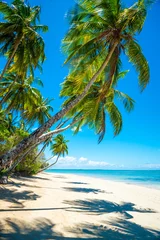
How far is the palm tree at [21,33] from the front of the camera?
879cm

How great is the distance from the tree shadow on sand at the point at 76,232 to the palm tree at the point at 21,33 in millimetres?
6575

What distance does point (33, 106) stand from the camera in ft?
51.1

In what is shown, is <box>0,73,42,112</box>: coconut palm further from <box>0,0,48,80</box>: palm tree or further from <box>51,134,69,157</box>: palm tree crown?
<box>51,134,69,157</box>: palm tree crown

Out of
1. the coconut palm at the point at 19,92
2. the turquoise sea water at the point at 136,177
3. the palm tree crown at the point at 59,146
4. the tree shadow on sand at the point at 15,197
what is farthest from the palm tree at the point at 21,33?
the turquoise sea water at the point at 136,177

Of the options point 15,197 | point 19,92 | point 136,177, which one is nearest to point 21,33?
point 19,92

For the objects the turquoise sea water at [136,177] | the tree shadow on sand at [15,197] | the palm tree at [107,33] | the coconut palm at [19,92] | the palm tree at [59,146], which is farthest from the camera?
the turquoise sea water at [136,177]

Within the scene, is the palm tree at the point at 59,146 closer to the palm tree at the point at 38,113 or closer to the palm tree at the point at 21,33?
the palm tree at the point at 38,113

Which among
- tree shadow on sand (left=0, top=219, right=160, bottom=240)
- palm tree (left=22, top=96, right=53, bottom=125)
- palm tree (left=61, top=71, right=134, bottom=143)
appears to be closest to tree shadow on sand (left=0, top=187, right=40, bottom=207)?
tree shadow on sand (left=0, top=219, right=160, bottom=240)

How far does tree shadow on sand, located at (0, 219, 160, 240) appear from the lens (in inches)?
197

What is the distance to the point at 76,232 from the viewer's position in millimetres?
5484

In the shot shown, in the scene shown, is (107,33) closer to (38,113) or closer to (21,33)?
(21,33)

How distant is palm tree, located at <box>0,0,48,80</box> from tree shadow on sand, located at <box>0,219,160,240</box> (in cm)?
658

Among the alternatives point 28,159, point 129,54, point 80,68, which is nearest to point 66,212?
point 80,68

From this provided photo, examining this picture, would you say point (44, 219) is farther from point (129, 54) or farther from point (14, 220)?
point (129, 54)
